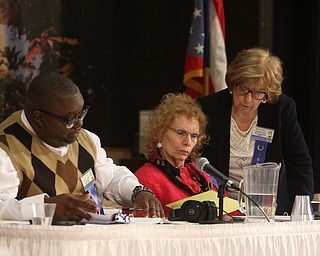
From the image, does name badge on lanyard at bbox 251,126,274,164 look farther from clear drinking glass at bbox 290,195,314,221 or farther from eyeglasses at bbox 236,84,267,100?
clear drinking glass at bbox 290,195,314,221

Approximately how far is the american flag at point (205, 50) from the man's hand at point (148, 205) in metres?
3.11

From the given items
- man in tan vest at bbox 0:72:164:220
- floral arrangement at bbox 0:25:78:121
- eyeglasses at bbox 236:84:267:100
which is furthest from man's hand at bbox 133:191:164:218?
floral arrangement at bbox 0:25:78:121

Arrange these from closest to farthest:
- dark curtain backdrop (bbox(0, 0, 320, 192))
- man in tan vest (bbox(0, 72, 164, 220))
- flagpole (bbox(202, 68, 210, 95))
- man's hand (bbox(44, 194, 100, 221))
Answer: man's hand (bbox(44, 194, 100, 221)) < man in tan vest (bbox(0, 72, 164, 220)) < flagpole (bbox(202, 68, 210, 95)) < dark curtain backdrop (bbox(0, 0, 320, 192))

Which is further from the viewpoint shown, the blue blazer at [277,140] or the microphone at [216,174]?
the blue blazer at [277,140]

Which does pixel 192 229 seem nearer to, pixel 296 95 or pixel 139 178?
pixel 139 178

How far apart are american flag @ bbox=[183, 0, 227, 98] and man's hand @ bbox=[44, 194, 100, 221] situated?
3.69 meters

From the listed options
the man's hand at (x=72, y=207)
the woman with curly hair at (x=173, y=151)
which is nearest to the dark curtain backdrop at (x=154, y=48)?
the woman with curly hair at (x=173, y=151)

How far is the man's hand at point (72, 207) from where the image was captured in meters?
3.19

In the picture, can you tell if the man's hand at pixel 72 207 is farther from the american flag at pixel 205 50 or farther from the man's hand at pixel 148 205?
the american flag at pixel 205 50

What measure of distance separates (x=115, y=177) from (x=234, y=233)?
89 cm

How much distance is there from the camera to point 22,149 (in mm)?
3688

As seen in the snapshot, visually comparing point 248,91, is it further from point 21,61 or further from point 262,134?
point 21,61

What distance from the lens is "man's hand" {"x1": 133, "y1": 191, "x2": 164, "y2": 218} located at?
3682 mm

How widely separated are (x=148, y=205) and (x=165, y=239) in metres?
0.55
